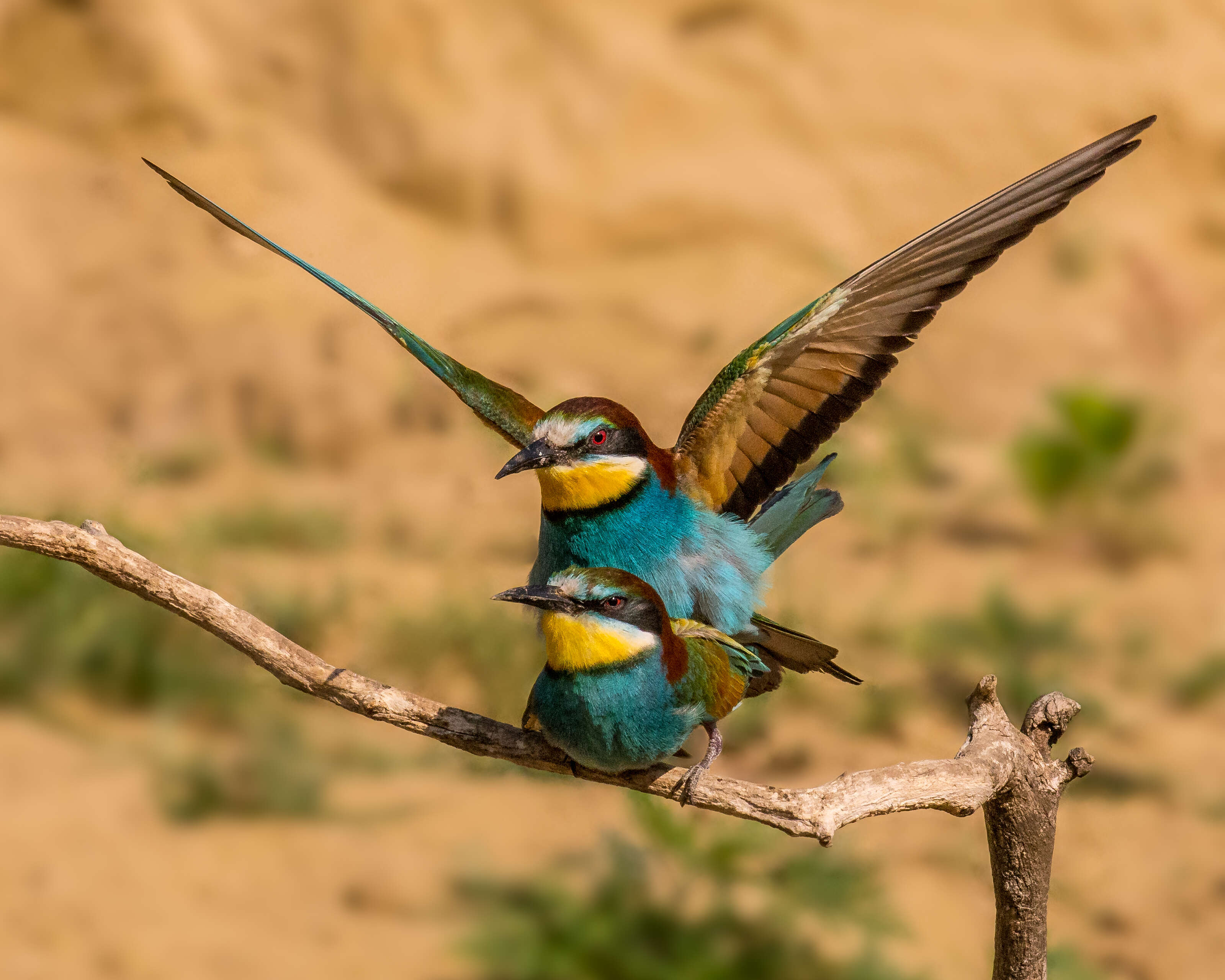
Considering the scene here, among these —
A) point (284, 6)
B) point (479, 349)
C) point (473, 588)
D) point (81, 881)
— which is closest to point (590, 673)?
point (81, 881)

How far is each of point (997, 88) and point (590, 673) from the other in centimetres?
552

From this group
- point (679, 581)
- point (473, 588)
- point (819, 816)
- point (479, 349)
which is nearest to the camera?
point (819, 816)

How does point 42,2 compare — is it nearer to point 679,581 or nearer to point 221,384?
point 221,384

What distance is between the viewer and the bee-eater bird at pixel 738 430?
1.91 metres

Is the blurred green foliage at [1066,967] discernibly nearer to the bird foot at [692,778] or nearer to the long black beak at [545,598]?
the bird foot at [692,778]

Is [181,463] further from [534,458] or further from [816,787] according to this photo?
[816,787]

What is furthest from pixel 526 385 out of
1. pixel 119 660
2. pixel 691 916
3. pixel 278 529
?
pixel 691 916

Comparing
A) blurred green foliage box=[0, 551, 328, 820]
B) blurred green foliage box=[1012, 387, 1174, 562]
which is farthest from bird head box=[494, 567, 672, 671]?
blurred green foliage box=[1012, 387, 1174, 562]

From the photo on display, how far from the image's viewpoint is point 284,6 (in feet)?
21.2

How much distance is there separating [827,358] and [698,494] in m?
0.27

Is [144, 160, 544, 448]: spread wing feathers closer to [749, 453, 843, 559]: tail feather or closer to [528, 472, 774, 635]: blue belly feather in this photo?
[528, 472, 774, 635]: blue belly feather

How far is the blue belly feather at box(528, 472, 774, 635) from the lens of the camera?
77.3 inches

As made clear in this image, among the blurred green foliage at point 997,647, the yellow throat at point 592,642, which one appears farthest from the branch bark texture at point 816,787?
the blurred green foliage at point 997,647

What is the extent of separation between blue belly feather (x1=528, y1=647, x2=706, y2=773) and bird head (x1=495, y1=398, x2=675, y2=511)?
25 centimetres
